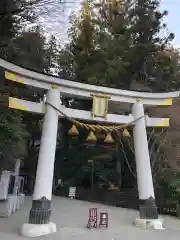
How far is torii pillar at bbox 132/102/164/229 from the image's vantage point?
8.42 m

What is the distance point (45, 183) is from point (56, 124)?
1675mm

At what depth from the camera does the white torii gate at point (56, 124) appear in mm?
7312

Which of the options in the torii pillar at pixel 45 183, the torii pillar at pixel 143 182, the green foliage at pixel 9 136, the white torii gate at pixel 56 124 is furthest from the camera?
the green foliage at pixel 9 136

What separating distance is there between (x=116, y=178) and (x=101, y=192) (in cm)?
129

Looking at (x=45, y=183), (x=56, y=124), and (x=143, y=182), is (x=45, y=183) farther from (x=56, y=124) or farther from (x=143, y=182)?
(x=143, y=182)

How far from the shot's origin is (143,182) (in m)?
8.67

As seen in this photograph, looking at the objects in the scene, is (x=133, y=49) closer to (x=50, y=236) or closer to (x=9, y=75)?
(x=9, y=75)

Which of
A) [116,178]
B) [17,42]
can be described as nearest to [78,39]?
[17,42]

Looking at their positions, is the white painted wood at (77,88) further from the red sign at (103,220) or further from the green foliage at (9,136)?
the red sign at (103,220)

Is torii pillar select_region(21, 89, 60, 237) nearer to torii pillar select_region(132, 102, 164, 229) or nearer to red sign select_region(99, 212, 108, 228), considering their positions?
red sign select_region(99, 212, 108, 228)

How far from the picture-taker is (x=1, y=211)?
34.8 feet

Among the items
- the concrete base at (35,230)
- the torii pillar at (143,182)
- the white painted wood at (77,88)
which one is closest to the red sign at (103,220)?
the torii pillar at (143,182)

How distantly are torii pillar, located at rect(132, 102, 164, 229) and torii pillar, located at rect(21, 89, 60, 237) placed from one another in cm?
270

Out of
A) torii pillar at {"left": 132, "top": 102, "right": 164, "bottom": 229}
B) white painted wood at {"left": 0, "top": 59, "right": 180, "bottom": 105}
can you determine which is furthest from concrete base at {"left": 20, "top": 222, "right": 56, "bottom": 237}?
white painted wood at {"left": 0, "top": 59, "right": 180, "bottom": 105}
